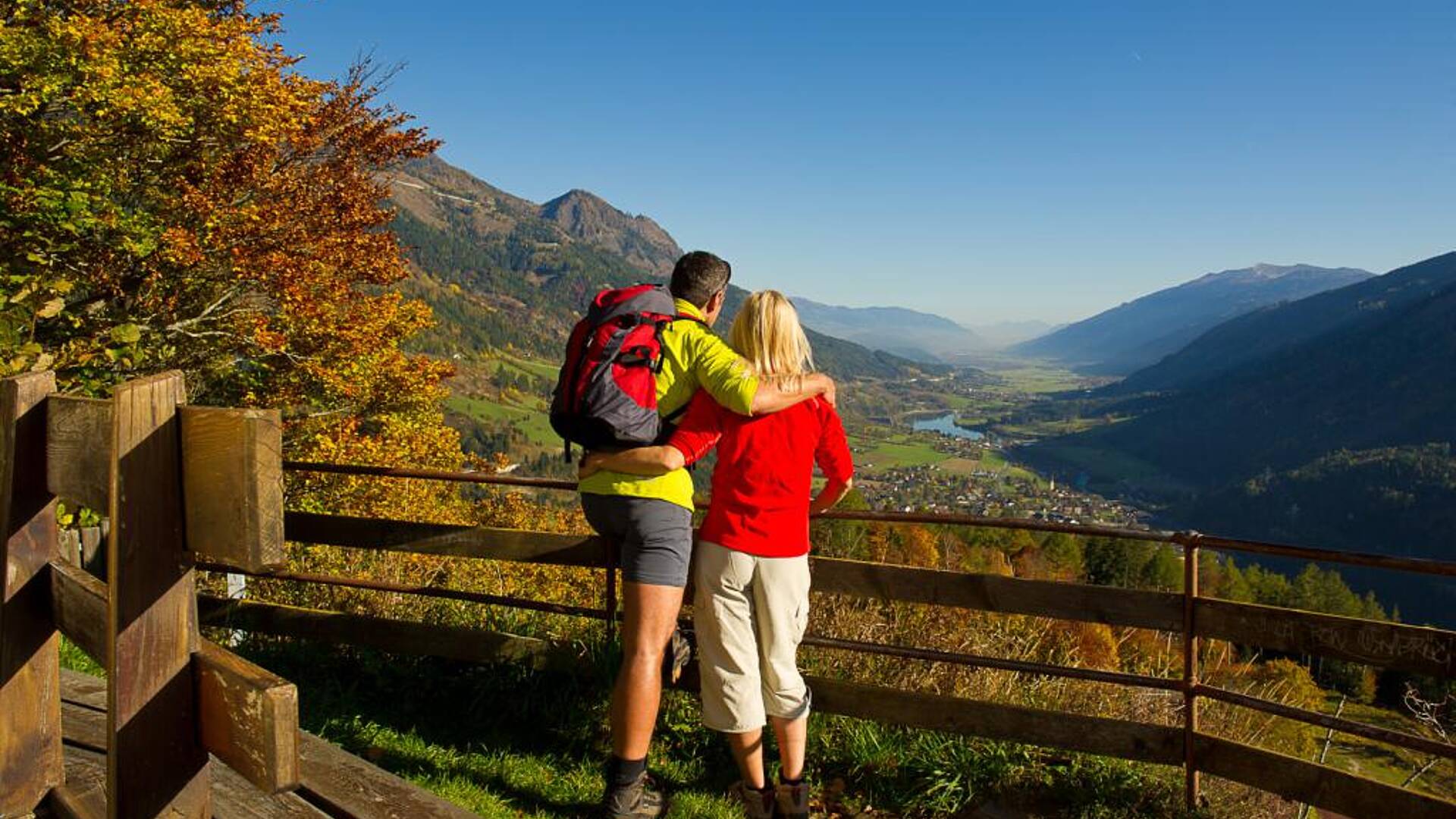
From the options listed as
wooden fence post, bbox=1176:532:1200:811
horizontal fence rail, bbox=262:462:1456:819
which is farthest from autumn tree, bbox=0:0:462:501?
wooden fence post, bbox=1176:532:1200:811

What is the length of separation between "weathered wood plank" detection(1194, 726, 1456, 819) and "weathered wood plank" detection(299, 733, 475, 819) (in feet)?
11.7

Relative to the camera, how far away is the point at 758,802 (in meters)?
3.62

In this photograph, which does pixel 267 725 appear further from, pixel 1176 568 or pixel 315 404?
pixel 1176 568

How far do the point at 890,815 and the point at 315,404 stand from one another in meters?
15.7

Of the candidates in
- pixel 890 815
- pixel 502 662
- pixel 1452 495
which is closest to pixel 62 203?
pixel 502 662

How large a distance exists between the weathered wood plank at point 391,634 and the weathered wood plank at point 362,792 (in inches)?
97.4

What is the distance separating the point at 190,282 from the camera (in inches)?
553

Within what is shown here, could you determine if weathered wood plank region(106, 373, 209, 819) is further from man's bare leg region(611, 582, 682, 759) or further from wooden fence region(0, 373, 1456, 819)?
man's bare leg region(611, 582, 682, 759)

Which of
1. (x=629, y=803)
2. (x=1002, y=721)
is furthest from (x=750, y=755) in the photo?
(x=1002, y=721)

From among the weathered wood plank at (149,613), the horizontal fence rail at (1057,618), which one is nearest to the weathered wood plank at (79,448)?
the weathered wood plank at (149,613)

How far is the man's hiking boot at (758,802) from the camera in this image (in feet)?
11.9

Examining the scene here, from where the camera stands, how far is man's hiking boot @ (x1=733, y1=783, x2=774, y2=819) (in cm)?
362

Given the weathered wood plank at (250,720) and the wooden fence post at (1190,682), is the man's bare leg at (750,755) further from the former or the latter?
the weathered wood plank at (250,720)

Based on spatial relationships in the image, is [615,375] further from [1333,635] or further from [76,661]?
[76,661]
